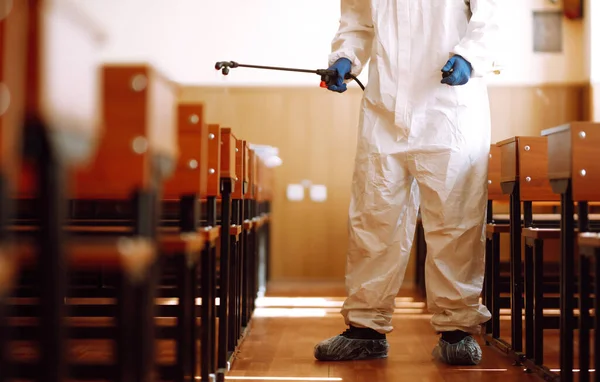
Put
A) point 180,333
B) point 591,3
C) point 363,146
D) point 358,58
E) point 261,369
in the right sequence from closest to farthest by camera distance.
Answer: point 180,333, point 261,369, point 363,146, point 358,58, point 591,3

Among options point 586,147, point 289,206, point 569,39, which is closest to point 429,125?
point 586,147

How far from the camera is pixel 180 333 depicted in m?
1.54

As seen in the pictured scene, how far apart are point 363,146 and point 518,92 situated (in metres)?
3.45

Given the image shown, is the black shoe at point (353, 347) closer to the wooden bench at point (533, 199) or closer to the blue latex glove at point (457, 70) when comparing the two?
the wooden bench at point (533, 199)

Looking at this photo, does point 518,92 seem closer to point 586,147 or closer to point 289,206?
point 289,206

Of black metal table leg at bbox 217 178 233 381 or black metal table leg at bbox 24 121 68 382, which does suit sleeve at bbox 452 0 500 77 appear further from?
black metal table leg at bbox 24 121 68 382

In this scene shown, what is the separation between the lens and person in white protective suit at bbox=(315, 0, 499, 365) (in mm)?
2367

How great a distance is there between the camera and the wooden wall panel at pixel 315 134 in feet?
18.1

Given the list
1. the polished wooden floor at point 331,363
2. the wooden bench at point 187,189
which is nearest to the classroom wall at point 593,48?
the polished wooden floor at point 331,363

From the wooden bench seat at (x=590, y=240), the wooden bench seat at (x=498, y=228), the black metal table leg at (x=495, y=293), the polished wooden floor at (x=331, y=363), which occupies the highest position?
the wooden bench seat at (x=590, y=240)

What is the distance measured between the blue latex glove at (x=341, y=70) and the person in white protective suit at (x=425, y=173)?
0.11 meters

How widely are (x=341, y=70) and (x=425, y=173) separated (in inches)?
19.5

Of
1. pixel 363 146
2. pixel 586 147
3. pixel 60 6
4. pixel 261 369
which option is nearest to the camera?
pixel 60 6

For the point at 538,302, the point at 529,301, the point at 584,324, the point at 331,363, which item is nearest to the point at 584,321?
the point at 584,324
